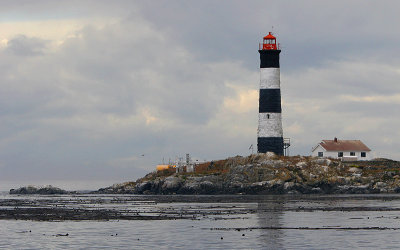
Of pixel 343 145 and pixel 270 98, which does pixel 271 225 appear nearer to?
pixel 270 98

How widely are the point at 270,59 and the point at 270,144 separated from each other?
574 inches

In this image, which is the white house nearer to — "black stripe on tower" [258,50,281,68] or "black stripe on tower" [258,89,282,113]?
"black stripe on tower" [258,89,282,113]

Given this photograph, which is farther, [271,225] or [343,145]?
[343,145]

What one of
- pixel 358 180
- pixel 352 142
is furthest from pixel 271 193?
pixel 352 142

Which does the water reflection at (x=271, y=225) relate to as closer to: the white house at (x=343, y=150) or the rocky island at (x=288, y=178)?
the rocky island at (x=288, y=178)

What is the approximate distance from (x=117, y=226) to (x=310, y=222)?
15382mm

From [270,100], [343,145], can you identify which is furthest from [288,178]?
[343,145]

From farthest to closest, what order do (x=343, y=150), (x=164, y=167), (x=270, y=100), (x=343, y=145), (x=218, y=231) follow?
(x=164, y=167), (x=343, y=145), (x=343, y=150), (x=270, y=100), (x=218, y=231)

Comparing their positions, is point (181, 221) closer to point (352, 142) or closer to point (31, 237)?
point (31, 237)

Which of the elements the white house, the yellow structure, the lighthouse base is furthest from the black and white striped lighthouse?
the yellow structure

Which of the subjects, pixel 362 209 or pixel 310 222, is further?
pixel 362 209

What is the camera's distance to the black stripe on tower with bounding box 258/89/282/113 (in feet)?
387

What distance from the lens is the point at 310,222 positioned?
2202 inches

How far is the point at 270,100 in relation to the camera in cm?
11819
